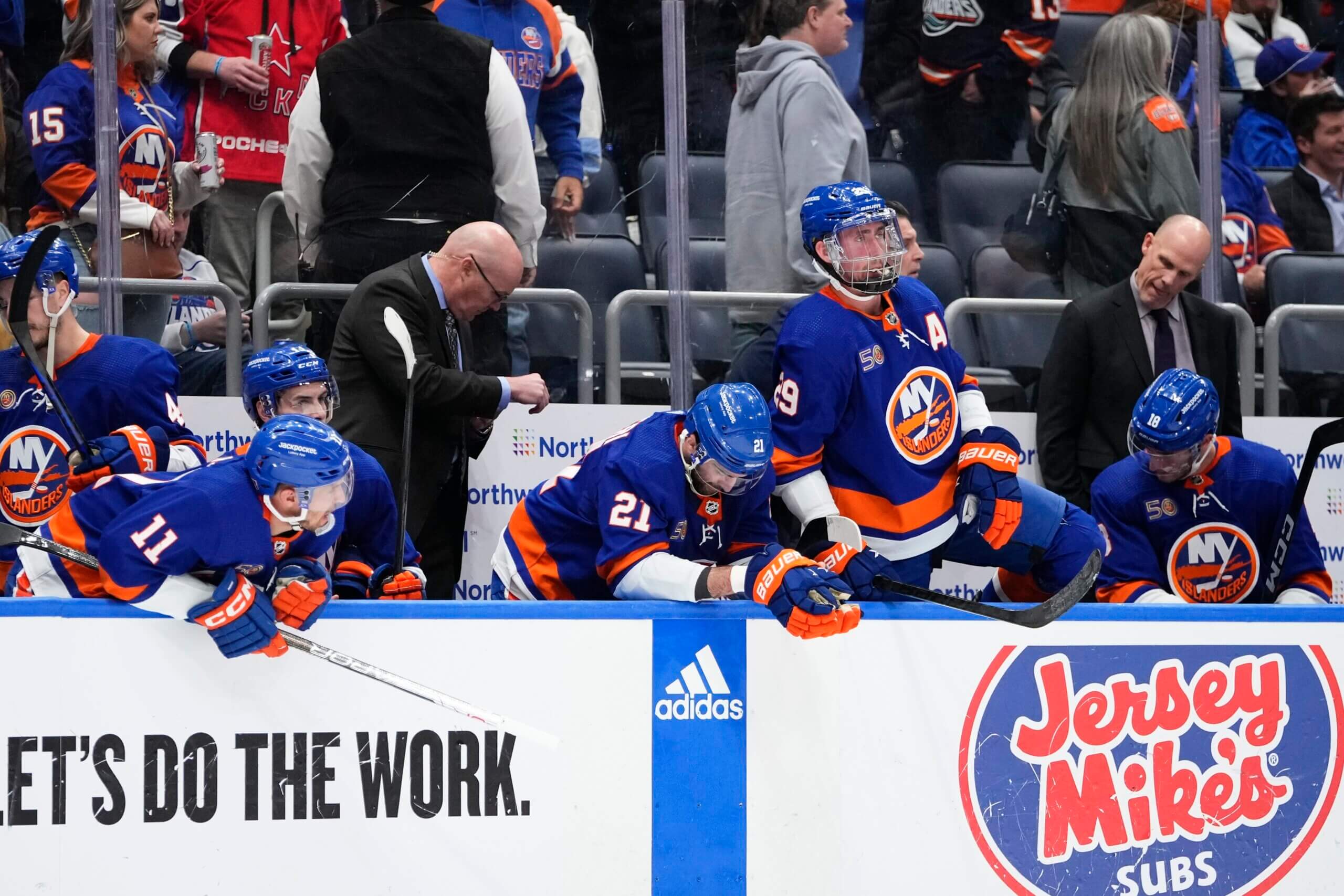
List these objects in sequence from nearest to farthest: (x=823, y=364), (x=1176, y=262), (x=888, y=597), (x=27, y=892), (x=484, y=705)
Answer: (x=27, y=892) < (x=484, y=705) < (x=888, y=597) < (x=823, y=364) < (x=1176, y=262)

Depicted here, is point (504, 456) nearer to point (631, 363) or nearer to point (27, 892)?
point (631, 363)

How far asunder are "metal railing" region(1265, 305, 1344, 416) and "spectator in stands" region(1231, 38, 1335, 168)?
513 millimetres

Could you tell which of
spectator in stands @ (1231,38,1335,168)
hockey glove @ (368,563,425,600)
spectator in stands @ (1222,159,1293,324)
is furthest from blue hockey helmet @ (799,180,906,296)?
spectator in stands @ (1231,38,1335,168)

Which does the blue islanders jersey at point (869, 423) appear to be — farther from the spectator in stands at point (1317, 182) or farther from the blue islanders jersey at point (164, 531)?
the spectator in stands at point (1317, 182)

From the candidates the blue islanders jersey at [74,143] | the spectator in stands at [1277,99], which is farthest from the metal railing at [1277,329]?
the blue islanders jersey at [74,143]

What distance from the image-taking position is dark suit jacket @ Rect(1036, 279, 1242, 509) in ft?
14.5

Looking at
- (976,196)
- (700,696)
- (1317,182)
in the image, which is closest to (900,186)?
(976,196)

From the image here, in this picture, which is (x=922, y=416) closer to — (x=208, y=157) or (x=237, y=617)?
(x=237, y=617)

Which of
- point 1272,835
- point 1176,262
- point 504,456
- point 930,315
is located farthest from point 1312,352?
point 504,456

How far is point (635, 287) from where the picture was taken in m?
4.36

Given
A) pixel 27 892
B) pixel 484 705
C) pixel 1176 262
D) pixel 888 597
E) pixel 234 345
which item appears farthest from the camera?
pixel 1176 262

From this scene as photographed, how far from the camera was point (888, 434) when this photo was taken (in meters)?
3.53

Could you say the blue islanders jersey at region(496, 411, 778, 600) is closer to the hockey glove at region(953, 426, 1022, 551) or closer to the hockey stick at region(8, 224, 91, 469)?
the hockey glove at region(953, 426, 1022, 551)

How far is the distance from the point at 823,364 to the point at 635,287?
99cm
